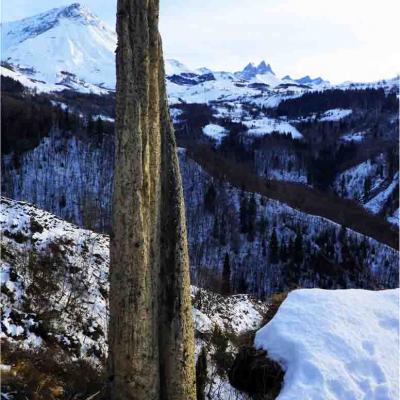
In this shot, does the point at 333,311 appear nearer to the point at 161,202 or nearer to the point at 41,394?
the point at 161,202

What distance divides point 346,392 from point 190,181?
3899 inches

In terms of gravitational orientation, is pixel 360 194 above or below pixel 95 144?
below

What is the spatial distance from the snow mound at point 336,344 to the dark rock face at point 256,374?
223 mm

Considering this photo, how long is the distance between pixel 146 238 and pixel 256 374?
6.18m

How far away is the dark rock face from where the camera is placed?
11602mm

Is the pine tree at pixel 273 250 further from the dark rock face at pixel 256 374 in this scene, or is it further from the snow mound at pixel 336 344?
the dark rock face at pixel 256 374

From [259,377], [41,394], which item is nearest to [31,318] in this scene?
[41,394]

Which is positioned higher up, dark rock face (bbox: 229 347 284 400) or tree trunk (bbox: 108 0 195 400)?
tree trunk (bbox: 108 0 195 400)

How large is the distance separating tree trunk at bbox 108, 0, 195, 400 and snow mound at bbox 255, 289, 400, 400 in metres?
3.27

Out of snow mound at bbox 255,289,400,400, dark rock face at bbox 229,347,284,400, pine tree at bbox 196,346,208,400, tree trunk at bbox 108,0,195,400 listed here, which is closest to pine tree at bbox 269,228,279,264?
snow mound at bbox 255,289,400,400

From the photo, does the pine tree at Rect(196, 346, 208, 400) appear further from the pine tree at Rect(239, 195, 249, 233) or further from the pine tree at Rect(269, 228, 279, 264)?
the pine tree at Rect(239, 195, 249, 233)

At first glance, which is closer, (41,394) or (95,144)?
(41,394)

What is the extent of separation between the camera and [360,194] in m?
156

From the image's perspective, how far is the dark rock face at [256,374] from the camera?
1160cm
